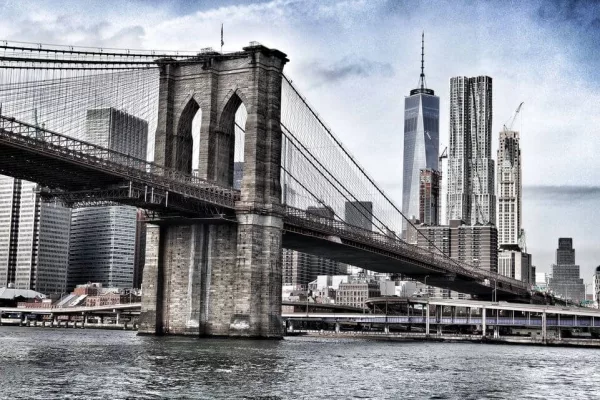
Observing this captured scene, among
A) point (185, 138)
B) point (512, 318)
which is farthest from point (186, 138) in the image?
point (512, 318)

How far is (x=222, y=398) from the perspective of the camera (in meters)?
36.3

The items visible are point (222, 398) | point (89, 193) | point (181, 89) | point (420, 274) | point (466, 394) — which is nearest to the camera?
point (222, 398)

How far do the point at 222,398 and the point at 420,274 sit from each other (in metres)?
98.0

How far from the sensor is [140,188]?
6900 centimetres

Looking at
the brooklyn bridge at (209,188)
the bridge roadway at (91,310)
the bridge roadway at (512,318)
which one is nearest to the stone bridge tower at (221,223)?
the brooklyn bridge at (209,188)

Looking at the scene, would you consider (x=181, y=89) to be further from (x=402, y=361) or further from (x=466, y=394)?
(x=466, y=394)

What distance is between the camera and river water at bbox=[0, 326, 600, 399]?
127ft

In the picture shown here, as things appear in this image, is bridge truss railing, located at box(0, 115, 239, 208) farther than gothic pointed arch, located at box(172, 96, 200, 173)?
No

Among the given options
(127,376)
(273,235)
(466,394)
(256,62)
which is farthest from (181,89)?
(466,394)

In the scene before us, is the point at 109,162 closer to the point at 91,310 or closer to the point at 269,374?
the point at 269,374

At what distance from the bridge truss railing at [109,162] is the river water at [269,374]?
1193 centimetres

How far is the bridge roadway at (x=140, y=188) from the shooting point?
199 ft

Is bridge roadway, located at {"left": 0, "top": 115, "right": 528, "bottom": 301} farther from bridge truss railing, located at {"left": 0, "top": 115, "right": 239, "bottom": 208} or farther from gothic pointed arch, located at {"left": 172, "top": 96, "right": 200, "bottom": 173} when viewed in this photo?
gothic pointed arch, located at {"left": 172, "top": 96, "right": 200, "bottom": 173}

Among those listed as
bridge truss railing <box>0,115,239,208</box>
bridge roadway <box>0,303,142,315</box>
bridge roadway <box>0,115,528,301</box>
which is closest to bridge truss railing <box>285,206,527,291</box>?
bridge roadway <box>0,115,528,301</box>
